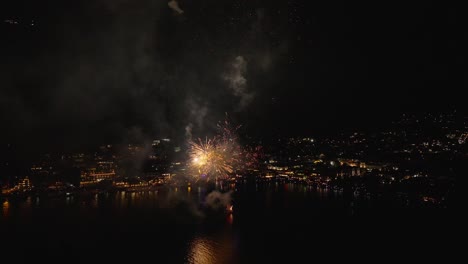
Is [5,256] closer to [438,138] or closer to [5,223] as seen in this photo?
[5,223]

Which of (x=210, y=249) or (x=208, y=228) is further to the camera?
(x=208, y=228)

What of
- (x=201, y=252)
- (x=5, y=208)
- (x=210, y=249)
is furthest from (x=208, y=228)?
(x=5, y=208)

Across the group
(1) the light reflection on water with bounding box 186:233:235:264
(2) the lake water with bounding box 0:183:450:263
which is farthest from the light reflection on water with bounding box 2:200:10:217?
(1) the light reflection on water with bounding box 186:233:235:264

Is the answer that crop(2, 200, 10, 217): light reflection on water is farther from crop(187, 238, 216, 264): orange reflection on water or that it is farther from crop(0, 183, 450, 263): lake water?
crop(187, 238, 216, 264): orange reflection on water

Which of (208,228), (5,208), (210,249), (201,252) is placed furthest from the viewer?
(5,208)

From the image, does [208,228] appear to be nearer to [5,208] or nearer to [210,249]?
[210,249]

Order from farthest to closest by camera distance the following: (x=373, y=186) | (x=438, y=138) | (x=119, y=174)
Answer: (x=438, y=138) → (x=119, y=174) → (x=373, y=186)

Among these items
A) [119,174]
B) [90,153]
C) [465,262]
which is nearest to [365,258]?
[465,262]

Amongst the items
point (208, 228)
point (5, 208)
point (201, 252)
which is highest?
point (5, 208)
